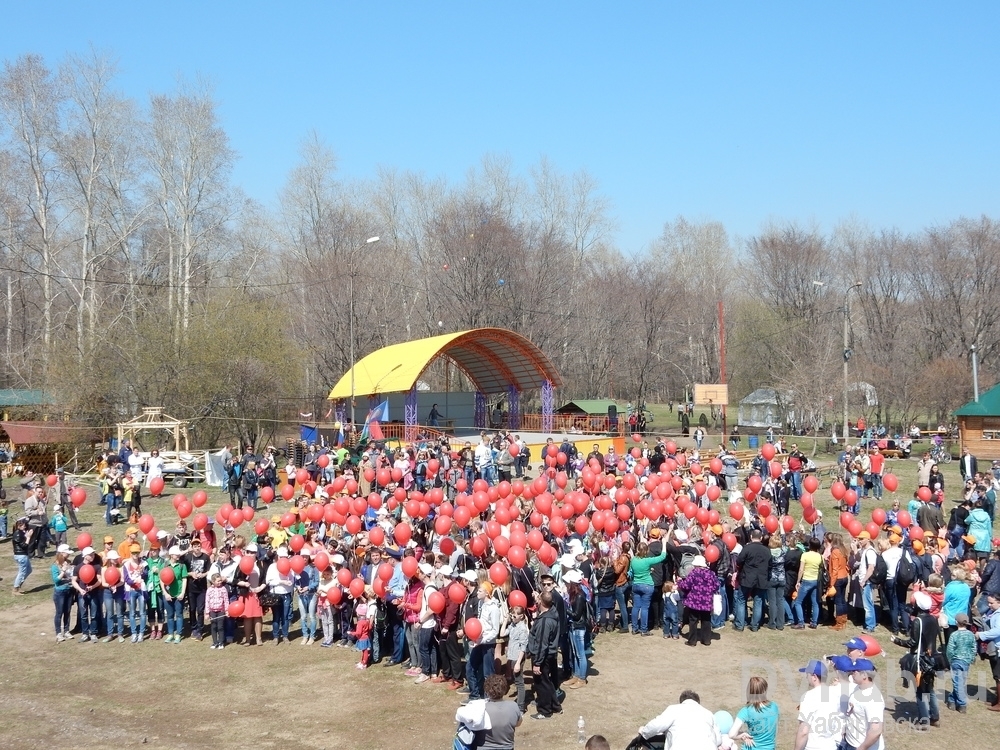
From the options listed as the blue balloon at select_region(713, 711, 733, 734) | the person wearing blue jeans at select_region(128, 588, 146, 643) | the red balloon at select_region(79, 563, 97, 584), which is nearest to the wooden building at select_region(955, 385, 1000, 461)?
the person wearing blue jeans at select_region(128, 588, 146, 643)

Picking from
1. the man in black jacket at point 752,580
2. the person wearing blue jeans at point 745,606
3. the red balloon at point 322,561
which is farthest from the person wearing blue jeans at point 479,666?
the person wearing blue jeans at point 745,606

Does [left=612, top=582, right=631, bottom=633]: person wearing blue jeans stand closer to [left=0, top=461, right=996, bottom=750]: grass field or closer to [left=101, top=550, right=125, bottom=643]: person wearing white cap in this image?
[left=0, top=461, right=996, bottom=750]: grass field

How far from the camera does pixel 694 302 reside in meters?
61.0

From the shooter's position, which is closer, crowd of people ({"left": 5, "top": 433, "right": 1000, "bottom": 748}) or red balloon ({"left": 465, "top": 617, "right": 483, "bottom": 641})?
red balloon ({"left": 465, "top": 617, "right": 483, "bottom": 641})

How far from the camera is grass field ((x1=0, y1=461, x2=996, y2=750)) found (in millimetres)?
8875

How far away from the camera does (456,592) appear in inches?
388

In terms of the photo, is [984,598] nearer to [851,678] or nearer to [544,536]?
[851,678]

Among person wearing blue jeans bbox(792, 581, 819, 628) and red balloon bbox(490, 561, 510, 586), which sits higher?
red balloon bbox(490, 561, 510, 586)

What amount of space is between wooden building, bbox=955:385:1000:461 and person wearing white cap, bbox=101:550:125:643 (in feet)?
91.9

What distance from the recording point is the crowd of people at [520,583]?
9578 mm

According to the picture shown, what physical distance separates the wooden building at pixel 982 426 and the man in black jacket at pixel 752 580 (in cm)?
2253

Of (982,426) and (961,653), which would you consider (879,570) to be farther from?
(982,426)

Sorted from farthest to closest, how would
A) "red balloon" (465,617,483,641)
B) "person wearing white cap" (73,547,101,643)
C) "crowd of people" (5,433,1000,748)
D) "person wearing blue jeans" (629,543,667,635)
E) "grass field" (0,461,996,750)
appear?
"person wearing white cap" (73,547,101,643) → "person wearing blue jeans" (629,543,667,635) → "crowd of people" (5,433,1000,748) → "red balloon" (465,617,483,641) → "grass field" (0,461,996,750)

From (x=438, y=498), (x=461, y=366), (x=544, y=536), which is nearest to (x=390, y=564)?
(x=544, y=536)
